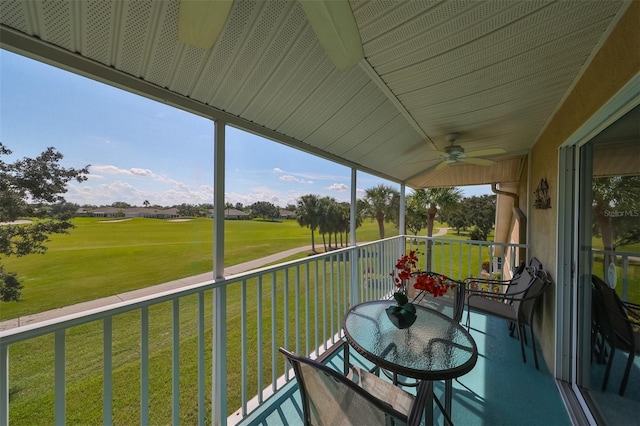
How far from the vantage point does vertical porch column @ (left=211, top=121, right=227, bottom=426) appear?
1.76 m

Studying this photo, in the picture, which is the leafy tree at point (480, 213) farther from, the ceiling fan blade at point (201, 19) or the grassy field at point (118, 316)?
the ceiling fan blade at point (201, 19)

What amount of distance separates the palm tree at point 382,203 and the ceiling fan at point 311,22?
5.11 metres

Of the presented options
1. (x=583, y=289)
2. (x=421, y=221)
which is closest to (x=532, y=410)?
(x=583, y=289)

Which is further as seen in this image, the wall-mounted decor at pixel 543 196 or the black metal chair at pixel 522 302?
the wall-mounted decor at pixel 543 196

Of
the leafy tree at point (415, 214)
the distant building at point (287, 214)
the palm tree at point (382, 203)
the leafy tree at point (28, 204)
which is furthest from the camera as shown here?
the leafy tree at point (415, 214)

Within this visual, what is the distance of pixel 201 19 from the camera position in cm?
75

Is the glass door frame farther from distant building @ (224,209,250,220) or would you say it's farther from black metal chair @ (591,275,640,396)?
distant building @ (224,209,250,220)

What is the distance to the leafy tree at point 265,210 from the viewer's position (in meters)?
2.46

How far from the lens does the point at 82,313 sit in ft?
4.00

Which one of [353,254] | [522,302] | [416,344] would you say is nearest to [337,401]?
[416,344]

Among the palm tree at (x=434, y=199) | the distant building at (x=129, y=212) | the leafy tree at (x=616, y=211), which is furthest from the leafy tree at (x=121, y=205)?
the palm tree at (x=434, y=199)

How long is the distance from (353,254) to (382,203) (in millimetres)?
4041

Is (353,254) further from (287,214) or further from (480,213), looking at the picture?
(480,213)

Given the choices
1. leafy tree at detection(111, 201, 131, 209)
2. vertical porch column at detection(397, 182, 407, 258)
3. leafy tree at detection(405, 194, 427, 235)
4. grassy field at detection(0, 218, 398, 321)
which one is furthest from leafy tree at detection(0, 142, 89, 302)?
leafy tree at detection(405, 194, 427, 235)
